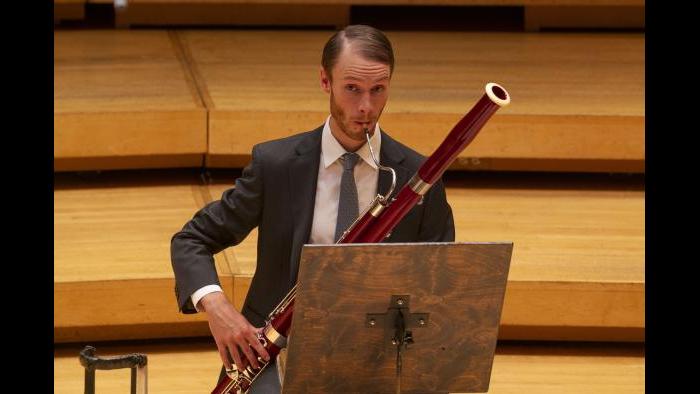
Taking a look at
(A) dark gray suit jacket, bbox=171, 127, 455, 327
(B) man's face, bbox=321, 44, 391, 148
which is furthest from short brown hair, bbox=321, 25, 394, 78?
(A) dark gray suit jacket, bbox=171, 127, 455, 327

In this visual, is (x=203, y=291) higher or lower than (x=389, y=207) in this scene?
lower

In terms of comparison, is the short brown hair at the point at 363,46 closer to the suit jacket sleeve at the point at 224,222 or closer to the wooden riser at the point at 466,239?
the suit jacket sleeve at the point at 224,222

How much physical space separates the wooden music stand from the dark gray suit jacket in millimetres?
177

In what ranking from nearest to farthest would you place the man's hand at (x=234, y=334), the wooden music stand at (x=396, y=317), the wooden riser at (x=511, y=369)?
the wooden music stand at (x=396, y=317) < the man's hand at (x=234, y=334) < the wooden riser at (x=511, y=369)

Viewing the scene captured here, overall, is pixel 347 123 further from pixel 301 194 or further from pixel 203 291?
pixel 203 291

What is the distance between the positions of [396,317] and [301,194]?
24 centimetres

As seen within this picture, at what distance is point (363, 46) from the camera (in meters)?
1.18

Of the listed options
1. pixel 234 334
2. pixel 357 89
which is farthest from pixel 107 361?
pixel 357 89

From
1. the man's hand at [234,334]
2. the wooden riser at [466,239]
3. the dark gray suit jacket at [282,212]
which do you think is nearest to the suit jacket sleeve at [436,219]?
the dark gray suit jacket at [282,212]

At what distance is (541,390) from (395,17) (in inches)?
47.3

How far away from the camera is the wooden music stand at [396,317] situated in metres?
1.03

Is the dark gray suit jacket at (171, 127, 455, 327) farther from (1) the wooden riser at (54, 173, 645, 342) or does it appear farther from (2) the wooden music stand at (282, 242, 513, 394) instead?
(1) the wooden riser at (54, 173, 645, 342)

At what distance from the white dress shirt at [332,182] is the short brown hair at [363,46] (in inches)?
3.6

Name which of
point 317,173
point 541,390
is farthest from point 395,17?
point 317,173
